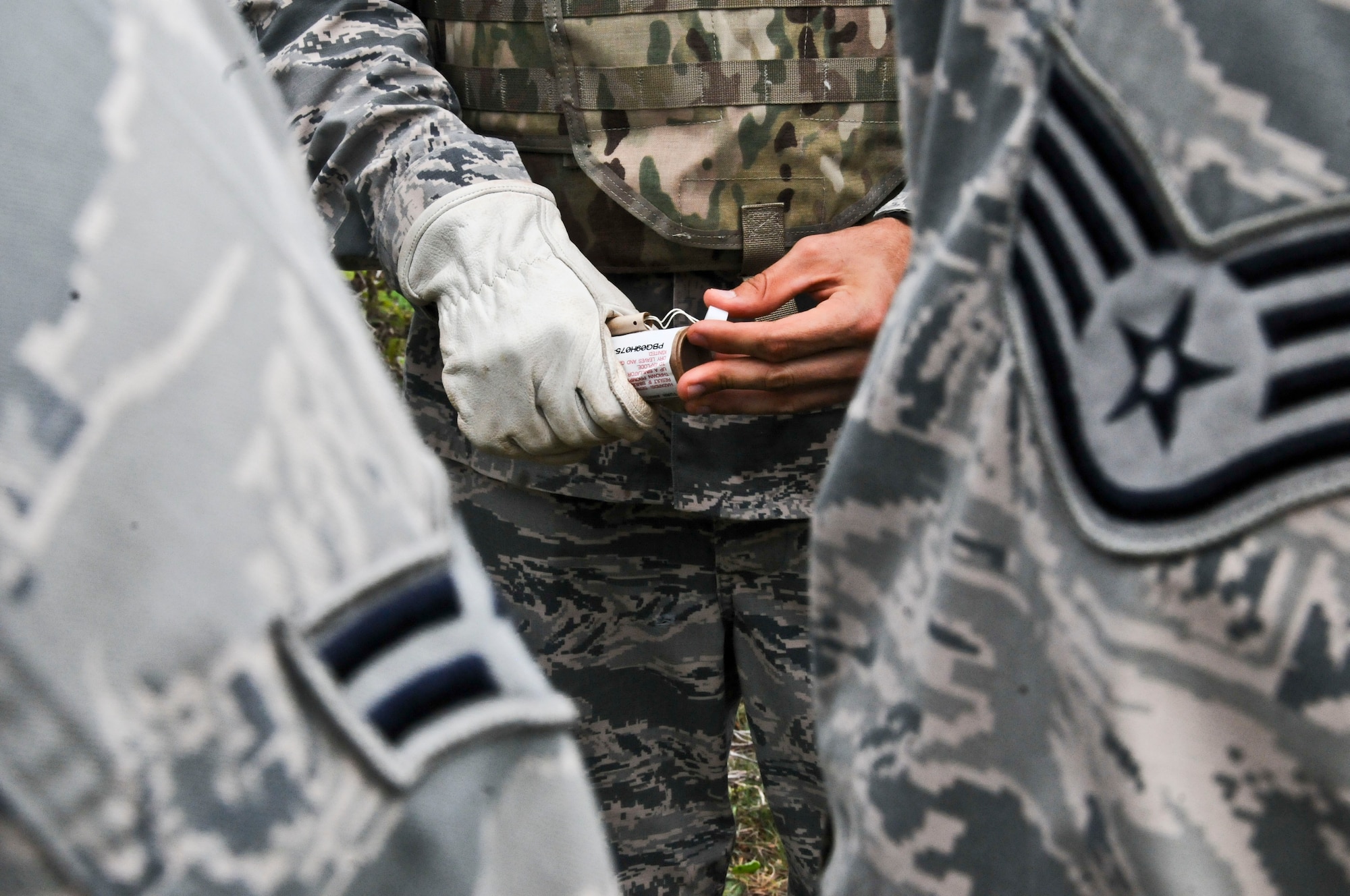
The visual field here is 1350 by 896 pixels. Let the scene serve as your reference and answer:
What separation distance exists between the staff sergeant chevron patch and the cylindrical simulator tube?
564 mm

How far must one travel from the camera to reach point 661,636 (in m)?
1.29

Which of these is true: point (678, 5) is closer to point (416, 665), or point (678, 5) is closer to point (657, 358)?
point (657, 358)

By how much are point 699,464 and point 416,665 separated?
2.82 feet

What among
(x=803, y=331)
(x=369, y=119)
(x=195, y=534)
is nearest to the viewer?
(x=195, y=534)

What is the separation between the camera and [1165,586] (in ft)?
1.36

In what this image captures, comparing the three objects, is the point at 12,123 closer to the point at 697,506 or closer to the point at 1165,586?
the point at 1165,586

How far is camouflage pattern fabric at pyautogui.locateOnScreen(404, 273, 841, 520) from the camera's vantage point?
116 cm

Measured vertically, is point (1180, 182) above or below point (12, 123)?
below

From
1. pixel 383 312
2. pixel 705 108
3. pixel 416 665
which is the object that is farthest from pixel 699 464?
pixel 383 312

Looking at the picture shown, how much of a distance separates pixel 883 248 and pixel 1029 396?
62cm

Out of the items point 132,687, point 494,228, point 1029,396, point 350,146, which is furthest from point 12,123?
point 350,146

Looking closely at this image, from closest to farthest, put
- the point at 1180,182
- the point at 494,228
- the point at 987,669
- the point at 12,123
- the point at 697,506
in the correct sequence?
the point at 12,123 < the point at 1180,182 < the point at 987,669 < the point at 494,228 < the point at 697,506

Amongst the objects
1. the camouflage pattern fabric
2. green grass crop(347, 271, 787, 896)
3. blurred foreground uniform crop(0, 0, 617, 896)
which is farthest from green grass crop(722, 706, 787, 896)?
blurred foreground uniform crop(0, 0, 617, 896)

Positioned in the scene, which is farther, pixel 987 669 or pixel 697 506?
pixel 697 506
